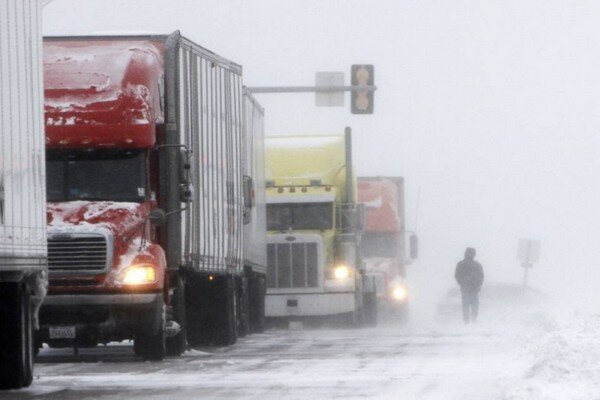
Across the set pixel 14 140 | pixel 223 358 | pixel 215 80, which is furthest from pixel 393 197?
pixel 14 140

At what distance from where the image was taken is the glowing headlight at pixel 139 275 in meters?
24.5

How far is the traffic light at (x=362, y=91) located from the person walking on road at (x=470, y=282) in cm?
462

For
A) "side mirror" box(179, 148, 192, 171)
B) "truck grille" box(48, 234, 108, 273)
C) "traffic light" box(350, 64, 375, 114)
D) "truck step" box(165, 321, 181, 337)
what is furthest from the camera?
"traffic light" box(350, 64, 375, 114)

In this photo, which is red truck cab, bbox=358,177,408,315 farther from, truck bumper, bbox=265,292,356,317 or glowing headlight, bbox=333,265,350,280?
truck bumper, bbox=265,292,356,317

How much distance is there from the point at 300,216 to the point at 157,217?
1764 cm

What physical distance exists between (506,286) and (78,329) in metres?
39.5

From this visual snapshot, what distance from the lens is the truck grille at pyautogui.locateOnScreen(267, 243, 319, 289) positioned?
41750 millimetres

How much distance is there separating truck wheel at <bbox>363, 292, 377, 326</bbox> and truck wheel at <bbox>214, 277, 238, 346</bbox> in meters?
13.4

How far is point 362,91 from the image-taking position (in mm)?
41094

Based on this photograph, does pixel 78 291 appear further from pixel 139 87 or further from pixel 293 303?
pixel 293 303

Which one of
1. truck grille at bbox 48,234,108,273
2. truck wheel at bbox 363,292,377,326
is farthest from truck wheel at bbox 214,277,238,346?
truck wheel at bbox 363,292,377,326

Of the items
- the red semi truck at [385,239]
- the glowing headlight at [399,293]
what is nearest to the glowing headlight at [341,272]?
the red semi truck at [385,239]

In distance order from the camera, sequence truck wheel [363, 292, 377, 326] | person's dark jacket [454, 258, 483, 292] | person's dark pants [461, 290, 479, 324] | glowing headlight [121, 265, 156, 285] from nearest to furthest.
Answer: glowing headlight [121, 265, 156, 285], person's dark pants [461, 290, 479, 324], person's dark jacket [454, 258, 483, 292], truck wheel [363, 292, 377, 326]

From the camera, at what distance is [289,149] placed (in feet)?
139
